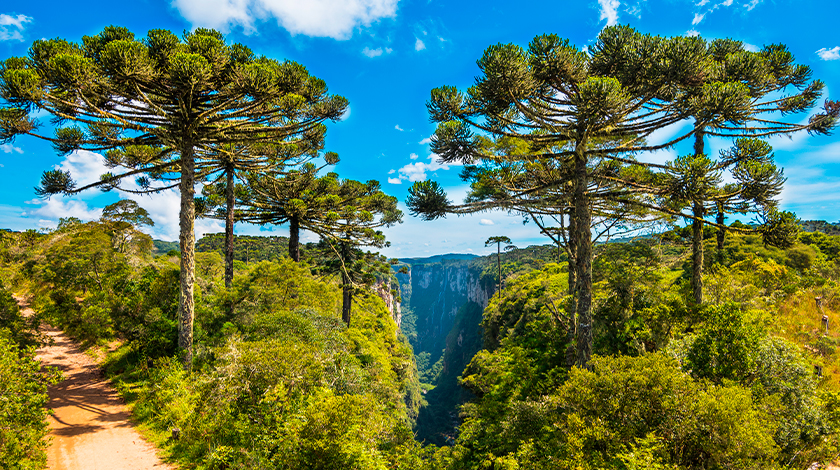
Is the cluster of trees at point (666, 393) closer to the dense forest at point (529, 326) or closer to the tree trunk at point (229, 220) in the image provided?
the dense forest at point (529, 326)

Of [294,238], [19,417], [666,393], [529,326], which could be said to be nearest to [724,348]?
[666,393]

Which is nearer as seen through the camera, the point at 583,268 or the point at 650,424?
the point at 650,424

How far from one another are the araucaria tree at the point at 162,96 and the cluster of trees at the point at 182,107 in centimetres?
3

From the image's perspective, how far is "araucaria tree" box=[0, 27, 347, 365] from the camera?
7320 millimetres

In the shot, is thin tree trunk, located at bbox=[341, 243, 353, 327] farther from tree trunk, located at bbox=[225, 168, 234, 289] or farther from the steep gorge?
tree trunk, located at bbox=[225, 168, 234, 289]

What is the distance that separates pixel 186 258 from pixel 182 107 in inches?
175

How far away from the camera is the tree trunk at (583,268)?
8133 millimetres

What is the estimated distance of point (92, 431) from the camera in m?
7.96

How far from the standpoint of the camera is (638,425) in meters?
5.21

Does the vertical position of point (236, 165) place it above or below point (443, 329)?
above

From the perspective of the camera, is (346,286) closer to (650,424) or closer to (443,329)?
(650,424)

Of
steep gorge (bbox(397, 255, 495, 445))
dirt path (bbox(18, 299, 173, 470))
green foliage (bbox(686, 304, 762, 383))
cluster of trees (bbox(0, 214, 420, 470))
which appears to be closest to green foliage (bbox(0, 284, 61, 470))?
cluster of trees (bbox(0, 214, 420, 470))

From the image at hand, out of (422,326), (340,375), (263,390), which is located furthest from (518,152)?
(422,326)

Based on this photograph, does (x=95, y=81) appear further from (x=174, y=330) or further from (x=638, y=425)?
(x=638, y=425)
